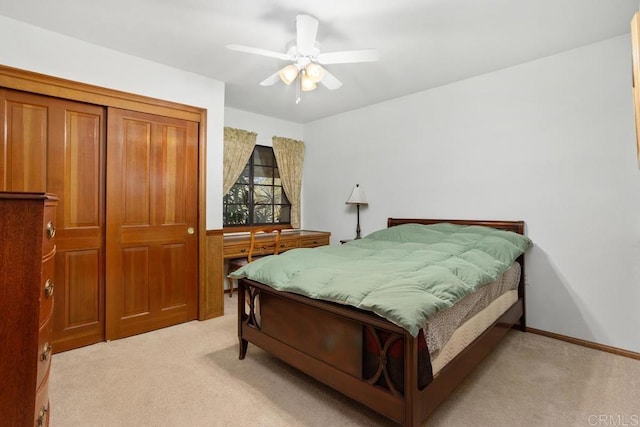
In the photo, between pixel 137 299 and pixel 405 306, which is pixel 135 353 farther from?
pixel 405 306

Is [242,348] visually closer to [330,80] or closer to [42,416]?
[42,416]

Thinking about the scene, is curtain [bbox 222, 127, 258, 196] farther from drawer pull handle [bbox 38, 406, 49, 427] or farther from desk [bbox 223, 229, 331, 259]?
drawer pull handle [bbox 38, 406, 49, 427]

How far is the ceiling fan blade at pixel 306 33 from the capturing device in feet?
6.93

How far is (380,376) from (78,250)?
8.43 feet

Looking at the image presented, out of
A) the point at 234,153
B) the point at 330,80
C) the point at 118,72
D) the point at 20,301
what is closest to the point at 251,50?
the point at 330,80

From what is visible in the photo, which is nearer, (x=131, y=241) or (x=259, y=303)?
(x=259, y=303)

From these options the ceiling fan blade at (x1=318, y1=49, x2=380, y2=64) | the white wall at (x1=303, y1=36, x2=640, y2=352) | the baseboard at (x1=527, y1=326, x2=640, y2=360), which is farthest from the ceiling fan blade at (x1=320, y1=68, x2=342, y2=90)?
the baseboard at (x1=527, y1=326, x2=640, y2=360)

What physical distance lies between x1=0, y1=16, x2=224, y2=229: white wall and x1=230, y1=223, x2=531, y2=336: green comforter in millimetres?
1576

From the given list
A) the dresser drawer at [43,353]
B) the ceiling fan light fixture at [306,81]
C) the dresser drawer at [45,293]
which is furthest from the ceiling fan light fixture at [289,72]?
the dresser drawer at [43,353]

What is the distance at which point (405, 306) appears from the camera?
1398 millimetres

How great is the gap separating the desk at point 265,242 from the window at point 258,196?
33cm

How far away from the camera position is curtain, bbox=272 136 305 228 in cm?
483

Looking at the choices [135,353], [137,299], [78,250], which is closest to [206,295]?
[137,299]

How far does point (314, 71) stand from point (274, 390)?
2281 millimetres
